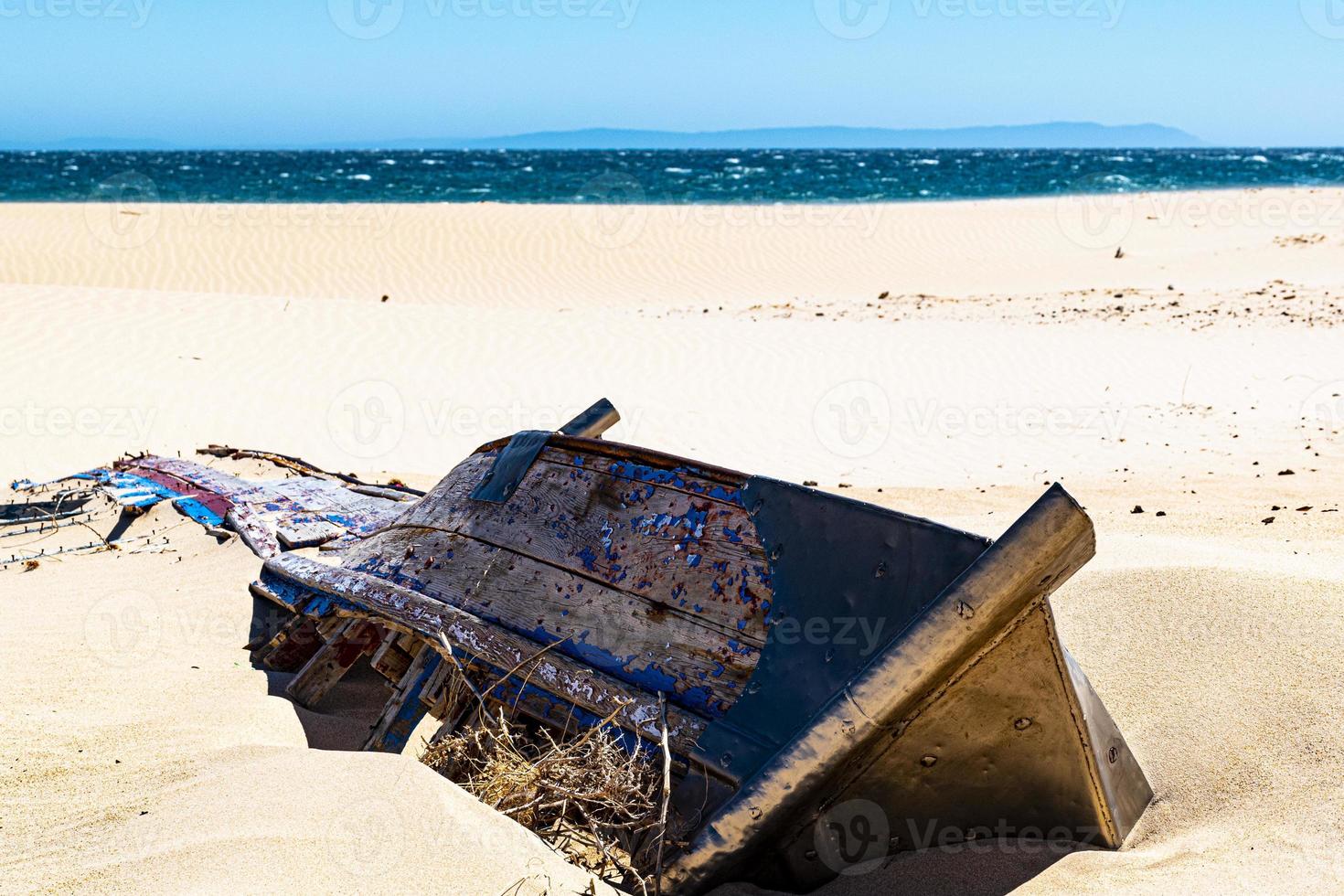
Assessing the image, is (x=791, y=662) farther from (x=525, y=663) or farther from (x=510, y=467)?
(x=510, y=467)

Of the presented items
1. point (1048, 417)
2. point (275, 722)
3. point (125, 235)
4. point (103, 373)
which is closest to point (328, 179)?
point (125, 235)

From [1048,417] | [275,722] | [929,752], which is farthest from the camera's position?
[1048,417]

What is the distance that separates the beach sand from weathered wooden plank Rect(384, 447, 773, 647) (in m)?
0.74

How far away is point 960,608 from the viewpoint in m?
2.41

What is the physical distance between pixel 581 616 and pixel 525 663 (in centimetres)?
21

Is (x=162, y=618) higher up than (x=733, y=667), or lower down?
lower down

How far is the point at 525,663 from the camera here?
10.2 feet

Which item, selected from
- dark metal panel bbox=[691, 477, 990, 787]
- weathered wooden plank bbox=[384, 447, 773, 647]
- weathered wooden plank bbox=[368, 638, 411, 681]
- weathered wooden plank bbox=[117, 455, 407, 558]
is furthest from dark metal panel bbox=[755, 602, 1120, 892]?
weathered wooden plank bbox=[117, 455, 407, 558]

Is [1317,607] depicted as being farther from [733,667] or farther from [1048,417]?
[1048,417]

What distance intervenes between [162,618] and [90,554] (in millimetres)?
1248

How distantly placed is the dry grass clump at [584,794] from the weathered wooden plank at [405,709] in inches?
12.1

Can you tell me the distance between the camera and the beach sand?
274 cm

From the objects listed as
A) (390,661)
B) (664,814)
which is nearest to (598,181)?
(390,661)

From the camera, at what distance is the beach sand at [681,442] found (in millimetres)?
2738
